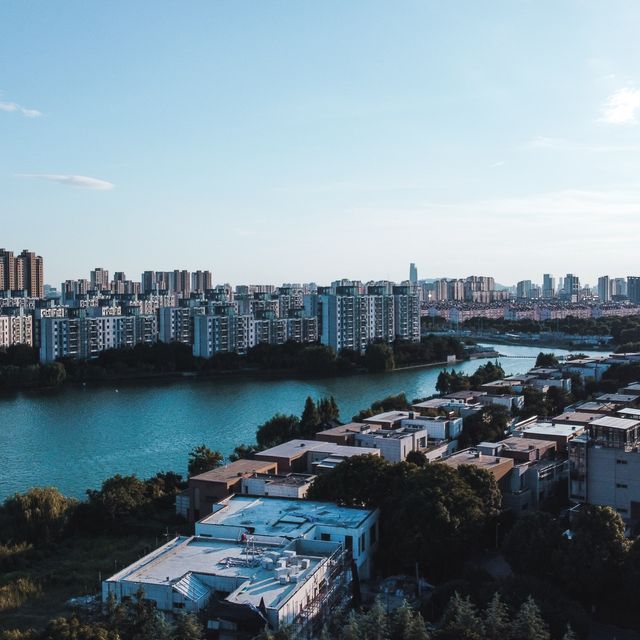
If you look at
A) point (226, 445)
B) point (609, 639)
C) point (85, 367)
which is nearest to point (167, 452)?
point (226, 445)

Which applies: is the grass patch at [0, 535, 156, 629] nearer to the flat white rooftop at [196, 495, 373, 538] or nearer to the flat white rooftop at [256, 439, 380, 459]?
the flat white rooftop at [196, 495, 373, 538]

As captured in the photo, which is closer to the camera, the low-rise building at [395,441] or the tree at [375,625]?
the tree at [375,625]

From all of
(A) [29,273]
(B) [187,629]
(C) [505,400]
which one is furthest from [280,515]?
(A) [29,273]

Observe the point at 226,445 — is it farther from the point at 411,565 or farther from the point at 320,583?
the point at 320,583

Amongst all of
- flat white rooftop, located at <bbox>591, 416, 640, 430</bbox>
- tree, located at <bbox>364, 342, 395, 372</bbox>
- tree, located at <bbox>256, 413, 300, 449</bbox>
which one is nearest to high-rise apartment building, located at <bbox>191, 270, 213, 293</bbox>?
A: tree, located at <bbox>364, 342, 395, 372</bbox>

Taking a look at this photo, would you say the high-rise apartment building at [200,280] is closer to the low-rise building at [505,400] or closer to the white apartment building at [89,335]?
the white apartment building at [89,335]

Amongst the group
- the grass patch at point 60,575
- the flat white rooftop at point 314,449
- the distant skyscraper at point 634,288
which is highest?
the distant skyscraper at point 634,288

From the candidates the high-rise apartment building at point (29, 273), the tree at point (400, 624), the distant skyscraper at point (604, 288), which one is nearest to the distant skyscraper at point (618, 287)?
the distant skyscraper at point (604, 288)
